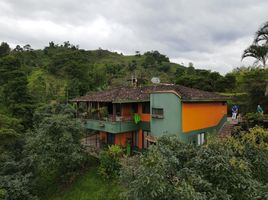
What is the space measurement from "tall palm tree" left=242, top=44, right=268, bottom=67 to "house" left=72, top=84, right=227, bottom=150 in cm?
509

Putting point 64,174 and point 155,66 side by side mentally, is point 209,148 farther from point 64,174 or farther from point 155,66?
point 155,66

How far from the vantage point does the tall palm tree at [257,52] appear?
71.5 feet

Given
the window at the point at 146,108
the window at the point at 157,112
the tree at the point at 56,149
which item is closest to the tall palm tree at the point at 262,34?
the window at the point at 157,112

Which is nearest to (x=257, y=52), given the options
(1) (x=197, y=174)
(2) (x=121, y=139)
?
(2) (x=121, y=139)

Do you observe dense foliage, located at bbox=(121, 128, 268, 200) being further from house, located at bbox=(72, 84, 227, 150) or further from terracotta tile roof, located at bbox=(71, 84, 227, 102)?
terracotta tile roof, located at bbox=(71, 84, 227, 102)

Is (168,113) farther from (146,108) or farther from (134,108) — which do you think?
(134,108)

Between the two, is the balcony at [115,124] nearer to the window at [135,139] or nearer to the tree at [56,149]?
the window at [135,139]

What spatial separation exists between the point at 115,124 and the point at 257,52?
14852mm

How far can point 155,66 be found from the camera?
73.6 m

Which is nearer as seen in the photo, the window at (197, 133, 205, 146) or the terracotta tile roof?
the terracotta tile roof

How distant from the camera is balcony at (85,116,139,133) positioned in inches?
841

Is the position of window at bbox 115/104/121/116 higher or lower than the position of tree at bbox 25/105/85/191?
higher

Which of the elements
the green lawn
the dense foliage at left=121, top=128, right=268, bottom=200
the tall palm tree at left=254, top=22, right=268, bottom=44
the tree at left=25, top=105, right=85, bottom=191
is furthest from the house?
the dense foliage at left=121, top=128, right=268, bottom=200

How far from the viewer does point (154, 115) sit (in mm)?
20031
